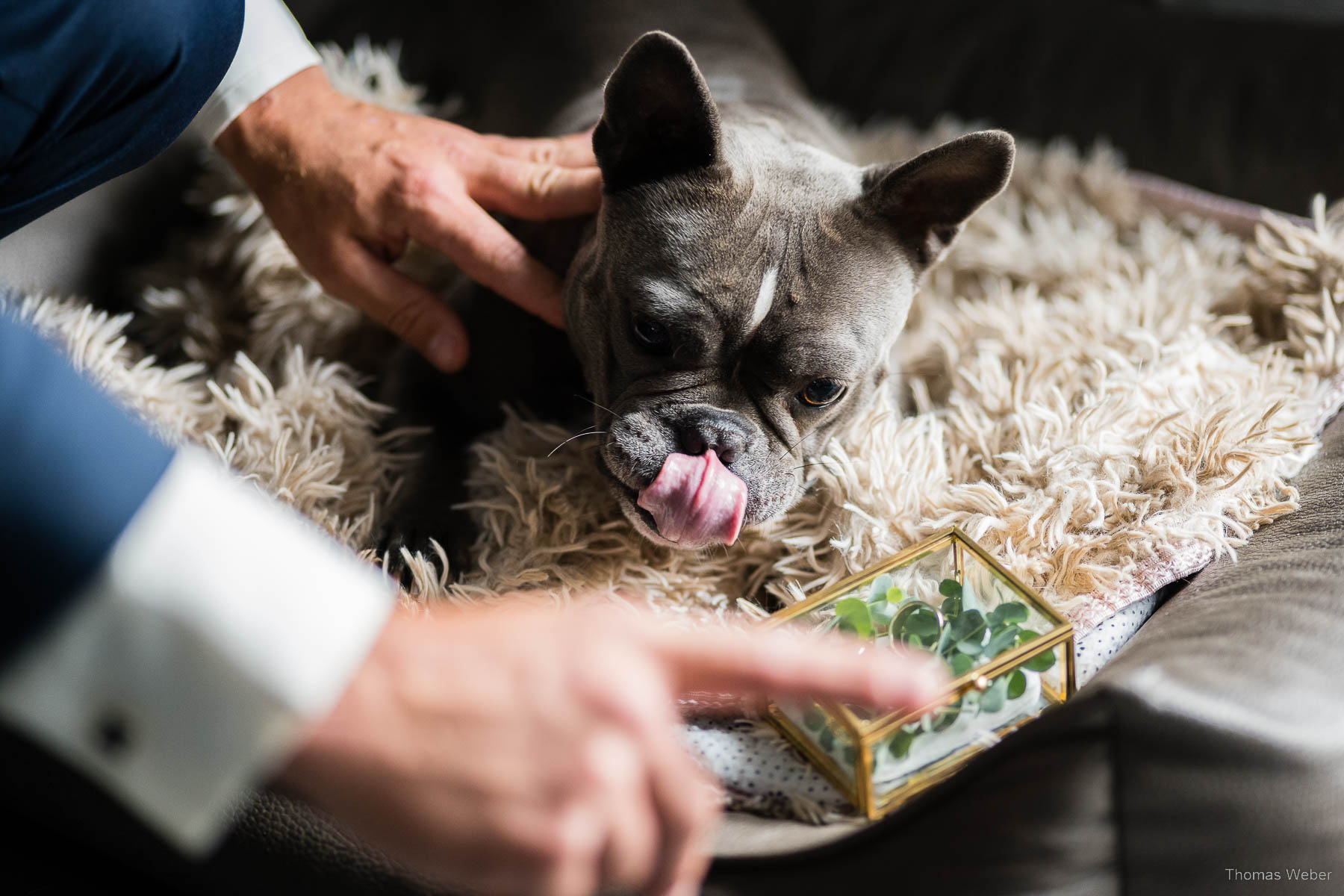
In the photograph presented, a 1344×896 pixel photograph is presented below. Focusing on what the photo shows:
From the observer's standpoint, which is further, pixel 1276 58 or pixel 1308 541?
pixel 1276 58

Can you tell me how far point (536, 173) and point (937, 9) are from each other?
3.69 ft

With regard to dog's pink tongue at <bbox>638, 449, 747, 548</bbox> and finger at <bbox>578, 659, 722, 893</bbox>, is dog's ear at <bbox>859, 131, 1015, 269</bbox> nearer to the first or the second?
dog's pink tongue at <bbox>638, 449, 747, 548</bbox>

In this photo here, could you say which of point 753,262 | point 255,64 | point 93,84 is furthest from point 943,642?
point 255,64

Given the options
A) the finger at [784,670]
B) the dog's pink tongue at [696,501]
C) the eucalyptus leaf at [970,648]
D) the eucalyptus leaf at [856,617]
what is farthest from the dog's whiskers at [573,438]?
the finger at [784,670]

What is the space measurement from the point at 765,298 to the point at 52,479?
697mm

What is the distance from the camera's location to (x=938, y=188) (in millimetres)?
1150

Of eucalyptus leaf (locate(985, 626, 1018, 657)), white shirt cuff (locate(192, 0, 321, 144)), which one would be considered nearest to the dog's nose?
eucalyptus leaf (locate(985, 626, 1018, 657))

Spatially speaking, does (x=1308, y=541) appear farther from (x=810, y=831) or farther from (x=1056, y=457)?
(x=810, y=831)

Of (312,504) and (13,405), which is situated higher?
(13,405)

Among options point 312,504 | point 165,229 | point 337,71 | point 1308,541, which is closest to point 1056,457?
point 1308,541

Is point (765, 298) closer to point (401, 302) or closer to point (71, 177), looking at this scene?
point (401, 302)

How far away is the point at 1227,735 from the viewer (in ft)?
2.56

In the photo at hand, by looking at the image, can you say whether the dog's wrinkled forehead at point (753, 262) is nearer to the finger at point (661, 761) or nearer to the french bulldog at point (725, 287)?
the french bulldog at point (725, 287)

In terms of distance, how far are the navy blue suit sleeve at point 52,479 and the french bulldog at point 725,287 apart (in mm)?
550
